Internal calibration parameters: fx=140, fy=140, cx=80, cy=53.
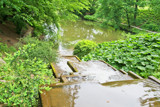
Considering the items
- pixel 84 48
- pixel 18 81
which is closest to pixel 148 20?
pixel 84 48

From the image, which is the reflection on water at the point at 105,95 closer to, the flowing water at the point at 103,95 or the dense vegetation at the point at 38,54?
the flowing water at the point at 103,95

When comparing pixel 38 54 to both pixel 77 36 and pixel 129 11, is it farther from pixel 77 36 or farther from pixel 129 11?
pixel 129 11

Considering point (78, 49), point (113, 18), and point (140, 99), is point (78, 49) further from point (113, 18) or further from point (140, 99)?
point (113, 18)

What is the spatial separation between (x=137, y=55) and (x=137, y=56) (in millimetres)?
117

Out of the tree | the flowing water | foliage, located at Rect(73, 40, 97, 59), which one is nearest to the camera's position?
the flowing water

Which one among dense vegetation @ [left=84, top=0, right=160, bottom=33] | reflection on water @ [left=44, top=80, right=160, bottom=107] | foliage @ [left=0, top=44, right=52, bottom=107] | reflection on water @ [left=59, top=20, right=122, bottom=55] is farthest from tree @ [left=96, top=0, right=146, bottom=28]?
foliage @ [left=0, top=44, right=52, bottom=107]

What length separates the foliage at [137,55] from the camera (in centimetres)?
527

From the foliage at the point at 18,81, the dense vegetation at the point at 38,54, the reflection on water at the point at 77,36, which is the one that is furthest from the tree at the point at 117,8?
the foliage at the point at 18,81

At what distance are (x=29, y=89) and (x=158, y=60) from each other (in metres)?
5.18

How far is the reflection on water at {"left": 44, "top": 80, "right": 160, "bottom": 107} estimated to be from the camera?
2.38 metres

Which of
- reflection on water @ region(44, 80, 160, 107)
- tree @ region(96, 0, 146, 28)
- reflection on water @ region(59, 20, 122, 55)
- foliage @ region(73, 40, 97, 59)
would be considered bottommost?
reflection on water @ region(44, 80, 160, 107)

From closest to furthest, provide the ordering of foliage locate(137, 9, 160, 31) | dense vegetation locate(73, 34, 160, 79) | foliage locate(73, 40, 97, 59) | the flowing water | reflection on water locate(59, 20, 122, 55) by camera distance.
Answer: the flowing water
dense vegetation locate(73, 34, 160, 79)
foliage locate(73, 40, 97, 59)
reflection on water locate(59, 20, 122, 55)
foliage locate(137, 9, 160, 31)

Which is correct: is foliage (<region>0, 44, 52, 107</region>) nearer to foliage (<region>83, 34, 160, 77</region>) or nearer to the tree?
foliage (<region>83, 34, 160, 77</region>)

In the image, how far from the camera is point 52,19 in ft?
24.0
